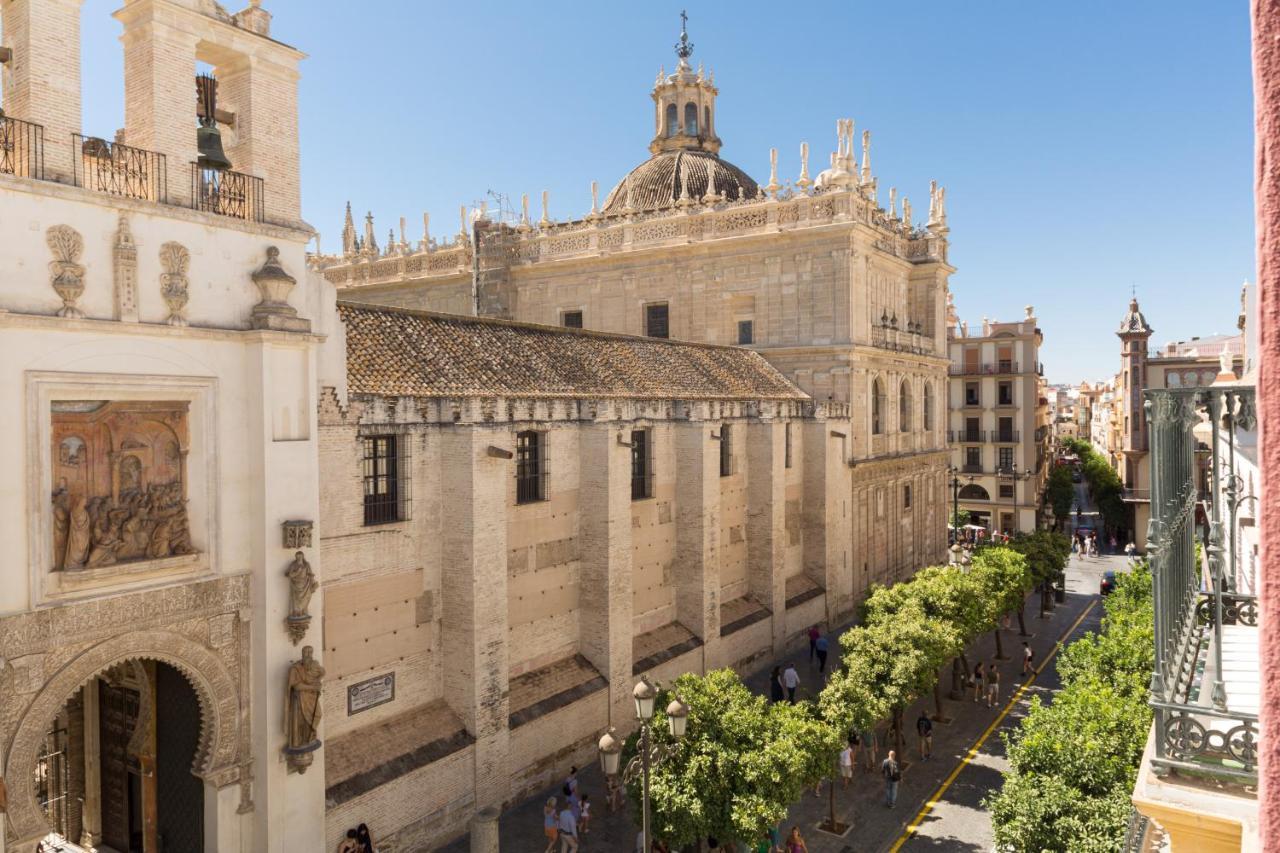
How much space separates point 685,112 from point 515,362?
25626 millimetres

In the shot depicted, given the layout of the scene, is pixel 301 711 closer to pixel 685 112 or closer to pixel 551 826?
pixel 551 826

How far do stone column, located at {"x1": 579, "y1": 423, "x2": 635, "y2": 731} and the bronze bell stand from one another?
30.4 ft

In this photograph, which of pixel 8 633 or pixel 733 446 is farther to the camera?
pixel 733 446

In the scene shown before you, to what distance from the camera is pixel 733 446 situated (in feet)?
82.8

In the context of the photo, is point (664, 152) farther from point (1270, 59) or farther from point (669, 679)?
point (1270, 59)

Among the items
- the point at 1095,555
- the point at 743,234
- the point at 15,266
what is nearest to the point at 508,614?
the point at 15,266

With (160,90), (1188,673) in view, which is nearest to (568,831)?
(1188,673)

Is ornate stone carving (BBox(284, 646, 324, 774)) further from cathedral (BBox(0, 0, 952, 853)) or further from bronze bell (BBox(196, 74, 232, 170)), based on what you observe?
bronze bell (BBox(196, 74, 232, 170))

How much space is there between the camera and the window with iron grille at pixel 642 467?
72.0ft

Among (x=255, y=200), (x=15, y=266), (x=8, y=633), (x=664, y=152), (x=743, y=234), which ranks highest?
(x=664, y=152)

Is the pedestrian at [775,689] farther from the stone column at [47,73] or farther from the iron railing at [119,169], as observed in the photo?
the stone column at [47,73]

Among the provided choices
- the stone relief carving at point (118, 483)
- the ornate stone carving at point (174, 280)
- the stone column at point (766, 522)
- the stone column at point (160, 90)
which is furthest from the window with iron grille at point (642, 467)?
the stone column at point (160, 90)

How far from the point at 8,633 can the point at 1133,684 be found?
16441mm

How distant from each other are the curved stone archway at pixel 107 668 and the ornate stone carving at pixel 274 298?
4604 millimetres
